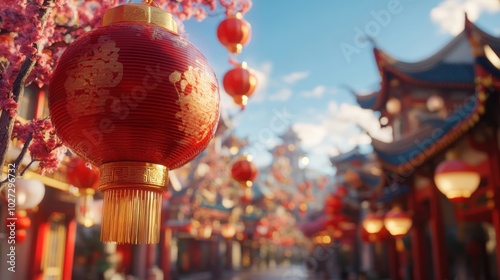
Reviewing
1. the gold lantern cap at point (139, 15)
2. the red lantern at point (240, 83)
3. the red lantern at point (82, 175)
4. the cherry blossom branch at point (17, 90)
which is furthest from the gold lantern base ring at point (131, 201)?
the red lantern at point (82, 175)

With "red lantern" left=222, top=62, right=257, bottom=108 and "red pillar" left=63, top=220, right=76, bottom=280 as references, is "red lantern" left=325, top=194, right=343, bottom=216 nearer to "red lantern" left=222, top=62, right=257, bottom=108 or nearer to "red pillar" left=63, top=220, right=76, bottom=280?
"red pillar" left=63, top=220, right=76, bottom=280

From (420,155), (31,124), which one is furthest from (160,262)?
(31,124)

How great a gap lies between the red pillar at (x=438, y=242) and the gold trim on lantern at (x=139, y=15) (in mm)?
8535

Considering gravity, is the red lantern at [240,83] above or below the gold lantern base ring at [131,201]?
above

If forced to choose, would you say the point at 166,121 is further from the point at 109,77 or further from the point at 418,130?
the point at 418,130

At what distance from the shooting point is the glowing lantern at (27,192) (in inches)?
215

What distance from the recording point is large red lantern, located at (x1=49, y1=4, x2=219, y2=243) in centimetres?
218

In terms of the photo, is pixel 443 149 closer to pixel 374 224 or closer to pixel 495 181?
pixel 495 181

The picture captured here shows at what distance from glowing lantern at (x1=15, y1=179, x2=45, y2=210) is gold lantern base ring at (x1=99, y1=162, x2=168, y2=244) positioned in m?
3.80

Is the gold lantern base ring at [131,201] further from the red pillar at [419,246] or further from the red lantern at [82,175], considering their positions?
the red pillar at [419,246]

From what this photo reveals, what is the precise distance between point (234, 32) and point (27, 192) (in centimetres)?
349

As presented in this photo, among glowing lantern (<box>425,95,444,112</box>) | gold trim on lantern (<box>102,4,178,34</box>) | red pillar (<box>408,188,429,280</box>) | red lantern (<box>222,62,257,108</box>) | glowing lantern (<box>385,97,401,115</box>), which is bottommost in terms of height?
red pillar (<box>408,188,429,280</box>)

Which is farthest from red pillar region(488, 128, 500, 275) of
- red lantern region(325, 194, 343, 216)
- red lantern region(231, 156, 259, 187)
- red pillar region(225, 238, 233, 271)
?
red pillar region(225, 238, 233, 271)

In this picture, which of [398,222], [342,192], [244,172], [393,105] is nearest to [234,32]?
[244,172]
